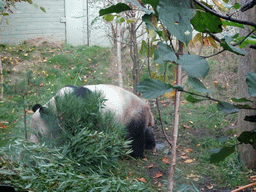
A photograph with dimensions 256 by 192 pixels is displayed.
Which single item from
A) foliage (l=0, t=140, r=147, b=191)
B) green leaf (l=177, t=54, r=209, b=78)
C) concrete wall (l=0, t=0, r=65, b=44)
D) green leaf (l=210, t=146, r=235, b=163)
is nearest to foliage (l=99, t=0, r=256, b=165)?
green leaf (l=177, t=54, r=209, b=78)

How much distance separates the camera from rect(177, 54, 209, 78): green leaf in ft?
1.81

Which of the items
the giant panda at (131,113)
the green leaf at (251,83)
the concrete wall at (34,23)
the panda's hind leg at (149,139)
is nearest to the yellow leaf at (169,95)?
the green leaf at (251,83)

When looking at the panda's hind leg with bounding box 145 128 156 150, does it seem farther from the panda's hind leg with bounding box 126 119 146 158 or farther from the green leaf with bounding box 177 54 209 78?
the green leaf with bounding box 177 54 209 78

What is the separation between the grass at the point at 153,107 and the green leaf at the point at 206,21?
35 cm

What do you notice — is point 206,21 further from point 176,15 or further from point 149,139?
point 149,139

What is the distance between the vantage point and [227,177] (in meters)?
3.25

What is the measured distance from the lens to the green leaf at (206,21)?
1.98 ft

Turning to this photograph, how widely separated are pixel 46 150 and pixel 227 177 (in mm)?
2513

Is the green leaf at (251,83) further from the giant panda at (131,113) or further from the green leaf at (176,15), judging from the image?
the giant panda at (131,113)

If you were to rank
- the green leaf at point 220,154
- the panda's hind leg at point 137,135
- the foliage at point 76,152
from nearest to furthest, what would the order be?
the green leaf at point 220,154 → the foliage at point 76,152 → the panda's hind leg at point 137,135

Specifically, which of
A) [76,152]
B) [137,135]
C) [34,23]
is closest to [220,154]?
[76,152]

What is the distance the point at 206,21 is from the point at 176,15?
0.11 metres

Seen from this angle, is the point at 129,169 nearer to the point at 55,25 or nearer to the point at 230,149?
the point at 230,149

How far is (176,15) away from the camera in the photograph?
1.79 ft
